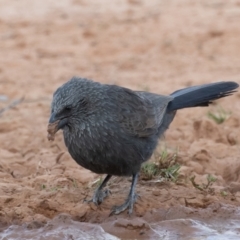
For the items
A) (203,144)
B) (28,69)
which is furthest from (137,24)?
(203,144)

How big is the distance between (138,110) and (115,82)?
4001 millimetres

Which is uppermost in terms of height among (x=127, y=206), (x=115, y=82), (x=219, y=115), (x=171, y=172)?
(x=115, y=82)

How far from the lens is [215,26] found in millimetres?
12594

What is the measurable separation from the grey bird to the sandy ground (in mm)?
332

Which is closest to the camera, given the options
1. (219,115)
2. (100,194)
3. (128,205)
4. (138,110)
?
(128,205)

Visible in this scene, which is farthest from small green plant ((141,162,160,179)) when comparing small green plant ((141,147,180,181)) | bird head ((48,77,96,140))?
bird head ((48,77,96,140))

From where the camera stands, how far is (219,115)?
859 centimetres

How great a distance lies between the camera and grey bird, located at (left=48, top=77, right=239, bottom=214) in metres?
5.98

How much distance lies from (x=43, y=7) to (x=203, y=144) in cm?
688

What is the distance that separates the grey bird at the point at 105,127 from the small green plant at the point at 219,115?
1.89 metres

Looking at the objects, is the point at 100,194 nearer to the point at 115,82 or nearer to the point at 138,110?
the point at 138,110

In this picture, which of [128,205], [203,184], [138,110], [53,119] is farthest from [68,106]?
[203,184]

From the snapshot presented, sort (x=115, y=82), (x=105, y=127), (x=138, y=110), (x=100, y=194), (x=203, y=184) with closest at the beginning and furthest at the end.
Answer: (x=105, y=127), (x=100, y=194), (x=138, y=110), (x=203, y=184), (x=115, y=82)

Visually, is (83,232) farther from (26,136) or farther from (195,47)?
(195,47)
